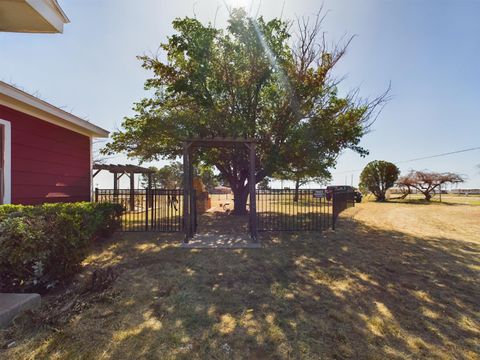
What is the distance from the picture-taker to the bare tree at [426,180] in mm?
26234

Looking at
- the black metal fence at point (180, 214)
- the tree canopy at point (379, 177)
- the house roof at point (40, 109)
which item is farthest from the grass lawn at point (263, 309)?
the tree canopy at point (379, 177)

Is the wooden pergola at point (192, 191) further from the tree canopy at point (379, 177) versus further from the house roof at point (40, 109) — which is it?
the tree canopy at point (379, 177)

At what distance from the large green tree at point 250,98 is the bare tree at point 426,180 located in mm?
19859

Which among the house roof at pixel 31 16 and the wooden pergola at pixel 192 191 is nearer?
the house roof at pixel 31 16

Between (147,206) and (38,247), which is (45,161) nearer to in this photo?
(147,206)

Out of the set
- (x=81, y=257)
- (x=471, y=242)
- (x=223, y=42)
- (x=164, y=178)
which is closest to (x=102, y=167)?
(x=223, y=42)

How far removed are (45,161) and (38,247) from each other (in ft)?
11.8

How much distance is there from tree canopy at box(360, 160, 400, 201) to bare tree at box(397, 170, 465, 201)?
1555mm

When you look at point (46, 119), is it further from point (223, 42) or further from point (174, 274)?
point (223, 42)

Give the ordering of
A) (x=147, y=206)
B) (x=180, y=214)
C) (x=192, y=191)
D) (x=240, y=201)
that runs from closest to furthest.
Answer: (x=192, y=191), (x=147, y=206), (x=180, y=214), (x=240, y=201)

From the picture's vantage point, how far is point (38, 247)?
11.3 feet

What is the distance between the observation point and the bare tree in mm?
26234

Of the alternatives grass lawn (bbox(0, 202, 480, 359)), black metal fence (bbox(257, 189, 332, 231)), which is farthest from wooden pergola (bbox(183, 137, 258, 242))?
grass lawn (bbox(0, 202, 480, 359))

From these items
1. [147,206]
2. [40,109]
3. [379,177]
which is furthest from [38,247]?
[379,177]
